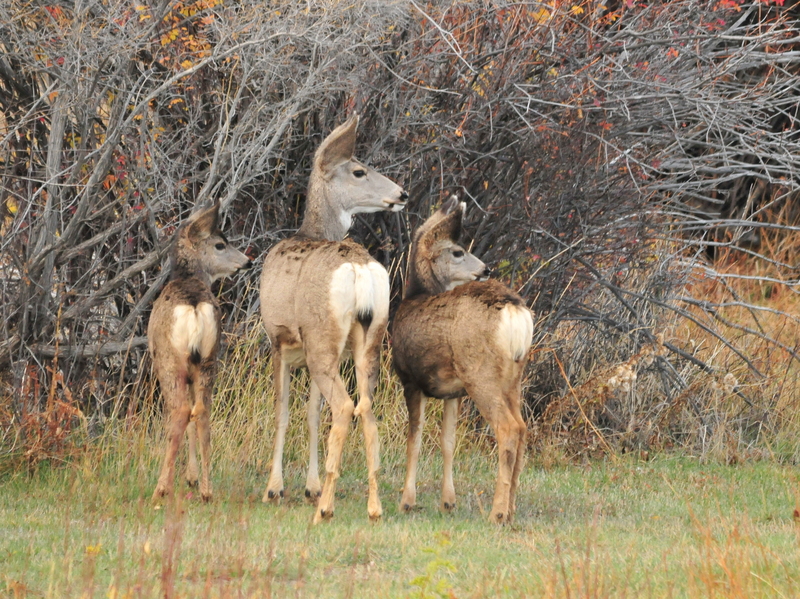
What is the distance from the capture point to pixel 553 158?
992 centimetres

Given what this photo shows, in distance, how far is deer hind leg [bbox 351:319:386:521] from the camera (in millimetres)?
6805

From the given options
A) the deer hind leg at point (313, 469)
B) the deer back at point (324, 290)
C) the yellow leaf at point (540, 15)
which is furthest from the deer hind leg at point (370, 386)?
the yellow leaf at point (540, 15)

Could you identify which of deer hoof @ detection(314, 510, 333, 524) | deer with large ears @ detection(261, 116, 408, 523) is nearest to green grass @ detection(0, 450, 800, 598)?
deer hoof @ detection(314, 510, 333, 524)

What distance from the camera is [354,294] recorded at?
22.7 feet

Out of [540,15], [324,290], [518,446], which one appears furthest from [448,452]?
[540,15]

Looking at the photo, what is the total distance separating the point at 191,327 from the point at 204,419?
2.22 feet

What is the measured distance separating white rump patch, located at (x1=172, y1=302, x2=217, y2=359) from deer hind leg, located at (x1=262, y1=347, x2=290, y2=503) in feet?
1.94

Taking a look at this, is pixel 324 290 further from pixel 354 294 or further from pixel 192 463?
pixel 192 463

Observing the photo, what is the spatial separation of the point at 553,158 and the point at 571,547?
15.1ft

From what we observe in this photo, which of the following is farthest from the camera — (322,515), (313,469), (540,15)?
(540,15)

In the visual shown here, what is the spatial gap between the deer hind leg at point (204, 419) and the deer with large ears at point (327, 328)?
1.45ft

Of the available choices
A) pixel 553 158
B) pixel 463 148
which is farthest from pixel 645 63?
pixel 463 148

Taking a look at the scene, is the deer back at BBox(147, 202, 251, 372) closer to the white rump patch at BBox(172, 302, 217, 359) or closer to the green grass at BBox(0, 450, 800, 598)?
the white rump patch at BBox(172, 302, 217, 359)

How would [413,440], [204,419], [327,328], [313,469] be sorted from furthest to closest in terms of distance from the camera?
[313,469], [413,440], [204,419], [327,328]
